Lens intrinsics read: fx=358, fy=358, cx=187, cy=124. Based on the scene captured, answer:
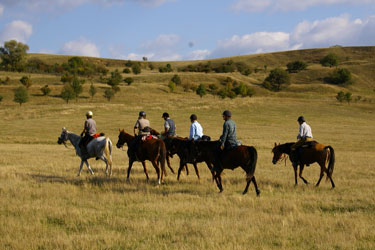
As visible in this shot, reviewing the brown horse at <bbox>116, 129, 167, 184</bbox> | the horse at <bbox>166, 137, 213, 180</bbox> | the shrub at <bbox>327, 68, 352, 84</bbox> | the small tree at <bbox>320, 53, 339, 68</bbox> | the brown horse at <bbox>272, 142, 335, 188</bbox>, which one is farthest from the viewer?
the small tree at <bbox>320, 53, 339, 68</bbox>

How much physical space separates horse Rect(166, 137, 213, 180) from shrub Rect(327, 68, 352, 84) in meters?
125

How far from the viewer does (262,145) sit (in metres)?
31.9

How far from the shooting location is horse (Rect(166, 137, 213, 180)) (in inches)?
539

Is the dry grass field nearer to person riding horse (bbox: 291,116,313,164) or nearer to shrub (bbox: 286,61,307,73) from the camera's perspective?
person riding horse (bbox: 291,116,313,164)

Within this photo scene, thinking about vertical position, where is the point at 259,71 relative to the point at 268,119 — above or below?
above

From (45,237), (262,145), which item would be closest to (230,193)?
(45,237)

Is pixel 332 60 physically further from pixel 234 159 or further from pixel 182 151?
pixel 234 159

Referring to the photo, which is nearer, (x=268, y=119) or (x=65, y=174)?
(x=65, y=174)

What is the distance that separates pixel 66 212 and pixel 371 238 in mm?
6760

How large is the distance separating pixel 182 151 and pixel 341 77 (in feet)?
413

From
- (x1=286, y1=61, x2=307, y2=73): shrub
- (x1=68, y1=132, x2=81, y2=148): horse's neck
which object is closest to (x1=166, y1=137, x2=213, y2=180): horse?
(x1=68, y1=132, x2=81, y2=148): horse's neck

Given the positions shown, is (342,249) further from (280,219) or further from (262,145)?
(262,145)

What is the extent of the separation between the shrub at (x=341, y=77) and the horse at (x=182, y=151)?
411ft

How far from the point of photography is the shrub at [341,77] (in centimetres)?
12612
